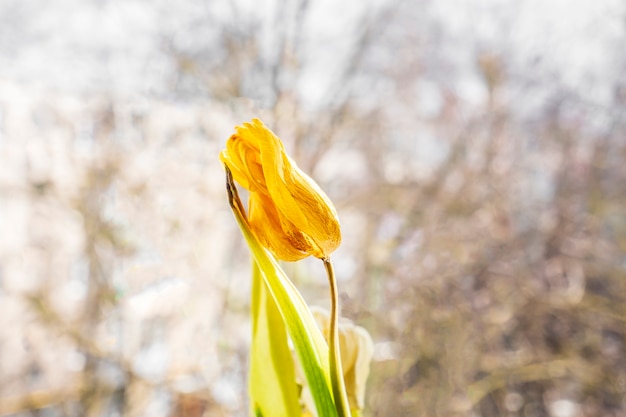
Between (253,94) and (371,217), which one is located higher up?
(253,94)

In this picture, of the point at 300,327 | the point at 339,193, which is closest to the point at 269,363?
the point at 300,327

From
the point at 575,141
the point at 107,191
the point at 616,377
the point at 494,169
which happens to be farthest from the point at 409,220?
the point at 107,191

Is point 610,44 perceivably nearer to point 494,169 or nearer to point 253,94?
point 494,169

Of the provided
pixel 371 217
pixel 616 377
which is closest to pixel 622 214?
pixel 616 377

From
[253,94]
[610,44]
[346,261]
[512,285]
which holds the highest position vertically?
[253,94]

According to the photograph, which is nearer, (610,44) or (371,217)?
(610,44)

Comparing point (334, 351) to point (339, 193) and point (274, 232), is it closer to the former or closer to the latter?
point (274, 232)
